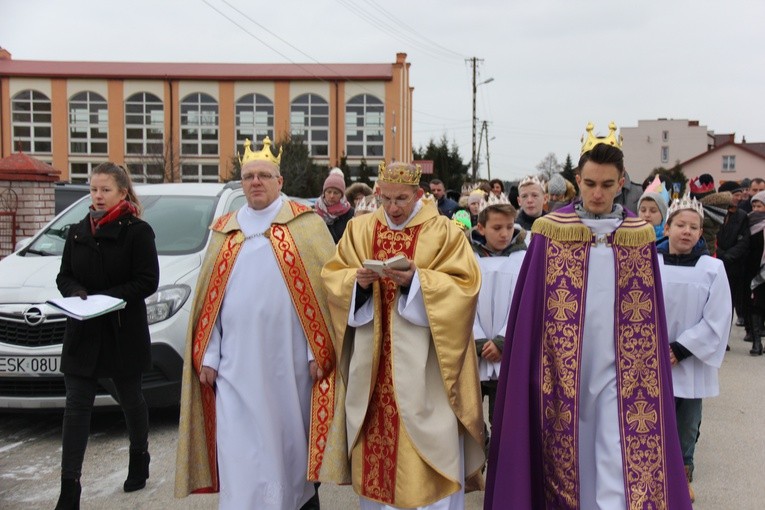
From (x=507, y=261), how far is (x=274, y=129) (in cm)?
4779

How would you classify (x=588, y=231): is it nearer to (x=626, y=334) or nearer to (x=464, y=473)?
(x=626, y=334)

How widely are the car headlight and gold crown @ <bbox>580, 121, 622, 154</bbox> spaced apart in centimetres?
345

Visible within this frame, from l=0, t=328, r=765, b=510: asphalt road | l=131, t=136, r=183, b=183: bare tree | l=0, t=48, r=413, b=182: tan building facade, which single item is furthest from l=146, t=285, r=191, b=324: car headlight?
l=0, t=48, r=413, b=182: tan building facade

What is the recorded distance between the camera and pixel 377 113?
2034 inches

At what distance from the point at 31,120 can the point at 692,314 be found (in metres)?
53.3

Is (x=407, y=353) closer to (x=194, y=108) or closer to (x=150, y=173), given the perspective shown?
(x=150, y=173)

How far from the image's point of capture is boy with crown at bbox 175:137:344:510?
4363mm

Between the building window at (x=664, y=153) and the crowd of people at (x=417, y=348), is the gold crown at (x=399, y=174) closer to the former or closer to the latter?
the crowd of people at (x=417, y=348)

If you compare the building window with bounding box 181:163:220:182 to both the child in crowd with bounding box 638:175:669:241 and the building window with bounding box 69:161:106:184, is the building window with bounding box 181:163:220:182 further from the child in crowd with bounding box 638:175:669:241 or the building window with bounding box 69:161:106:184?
the child in crowd with bounding box 638:175:669:241

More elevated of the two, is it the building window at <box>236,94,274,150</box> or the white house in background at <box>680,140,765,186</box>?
the building window at <box>236,94,274,150</box>

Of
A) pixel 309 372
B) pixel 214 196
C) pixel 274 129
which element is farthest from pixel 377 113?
pixel 309 372

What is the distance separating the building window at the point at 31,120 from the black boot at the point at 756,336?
162 ft

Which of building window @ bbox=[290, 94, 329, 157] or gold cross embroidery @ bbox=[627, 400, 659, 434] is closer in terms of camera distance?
gold cross embroidery @ bbox=[627, 400, 659, 434]

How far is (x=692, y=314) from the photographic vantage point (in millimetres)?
5023
